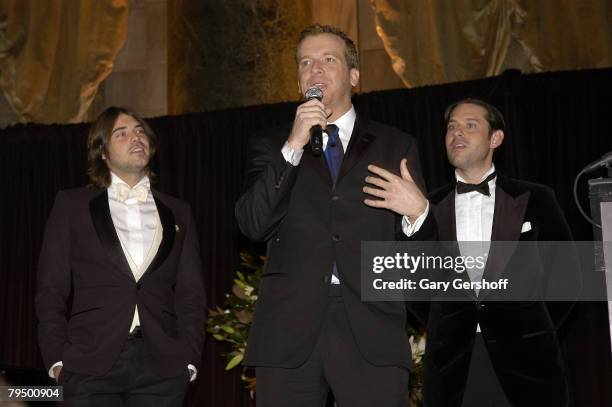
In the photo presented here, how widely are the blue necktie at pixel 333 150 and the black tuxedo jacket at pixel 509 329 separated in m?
0.61

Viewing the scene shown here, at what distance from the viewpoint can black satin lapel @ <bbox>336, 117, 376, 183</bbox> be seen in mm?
2717

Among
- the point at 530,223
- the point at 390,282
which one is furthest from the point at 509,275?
the point at 390,282

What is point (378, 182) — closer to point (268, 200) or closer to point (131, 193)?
point (268, 200)

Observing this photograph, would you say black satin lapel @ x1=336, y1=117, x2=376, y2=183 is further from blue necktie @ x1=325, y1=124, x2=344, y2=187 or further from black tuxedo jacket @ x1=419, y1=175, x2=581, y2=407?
black tuxedo jacket @ x1=419, y1=175, x2=581, y2=407

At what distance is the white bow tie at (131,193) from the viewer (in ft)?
11.1

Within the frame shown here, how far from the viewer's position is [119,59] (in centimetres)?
734

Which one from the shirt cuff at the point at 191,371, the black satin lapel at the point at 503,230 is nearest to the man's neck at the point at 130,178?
the shirt cuff at the point at 191,371

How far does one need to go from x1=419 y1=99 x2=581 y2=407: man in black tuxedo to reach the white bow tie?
1.22m

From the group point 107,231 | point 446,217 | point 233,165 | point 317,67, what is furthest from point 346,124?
point 233,165

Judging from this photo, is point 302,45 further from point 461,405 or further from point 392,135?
point 461,405

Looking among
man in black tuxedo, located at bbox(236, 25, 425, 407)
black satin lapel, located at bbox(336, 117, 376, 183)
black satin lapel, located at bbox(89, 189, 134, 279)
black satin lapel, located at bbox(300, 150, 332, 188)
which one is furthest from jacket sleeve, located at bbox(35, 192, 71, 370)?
black satin lapel, located at bbox(336, 117, 376, 183)

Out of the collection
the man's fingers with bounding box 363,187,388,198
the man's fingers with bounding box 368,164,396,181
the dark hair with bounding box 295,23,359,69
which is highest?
the dark hair with bounding box 295,23,359,69

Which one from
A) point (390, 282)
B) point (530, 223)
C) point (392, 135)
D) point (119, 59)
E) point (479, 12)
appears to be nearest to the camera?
point (390, 282)

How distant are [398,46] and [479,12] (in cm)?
67
